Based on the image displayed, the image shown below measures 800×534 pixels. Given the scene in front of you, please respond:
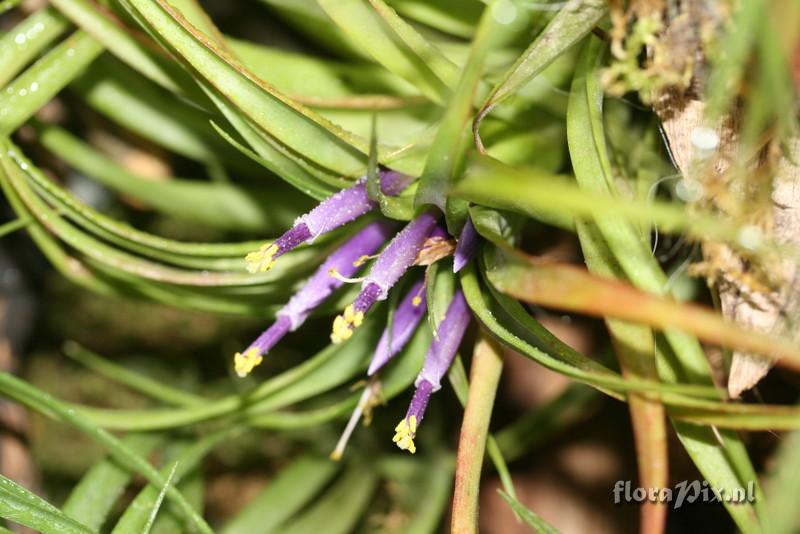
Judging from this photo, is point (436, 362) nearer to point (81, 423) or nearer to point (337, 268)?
point (337, 268)

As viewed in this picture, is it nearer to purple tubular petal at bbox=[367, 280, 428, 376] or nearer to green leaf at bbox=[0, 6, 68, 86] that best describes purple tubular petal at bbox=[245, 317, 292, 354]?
purple tubular petal at bbox=[367, 280, 428, 376]

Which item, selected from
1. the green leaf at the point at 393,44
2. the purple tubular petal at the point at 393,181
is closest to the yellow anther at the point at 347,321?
the purple tubular petal at the point at 393,181

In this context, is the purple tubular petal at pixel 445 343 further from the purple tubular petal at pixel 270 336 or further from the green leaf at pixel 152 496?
the green leaf at pixel 152 496

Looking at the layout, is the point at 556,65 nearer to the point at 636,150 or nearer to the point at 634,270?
the point at 636,150

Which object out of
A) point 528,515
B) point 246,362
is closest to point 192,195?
point 246,362

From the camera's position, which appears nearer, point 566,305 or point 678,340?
point 566,305

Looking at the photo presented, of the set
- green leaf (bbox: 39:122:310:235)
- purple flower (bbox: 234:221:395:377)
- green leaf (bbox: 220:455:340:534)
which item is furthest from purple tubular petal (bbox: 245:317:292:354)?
green leaf (bbox: 220:455:340:534)

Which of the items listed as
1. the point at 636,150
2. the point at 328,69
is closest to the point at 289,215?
the point at 328,69

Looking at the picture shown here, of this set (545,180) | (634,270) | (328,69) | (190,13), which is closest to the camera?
(545,180)
